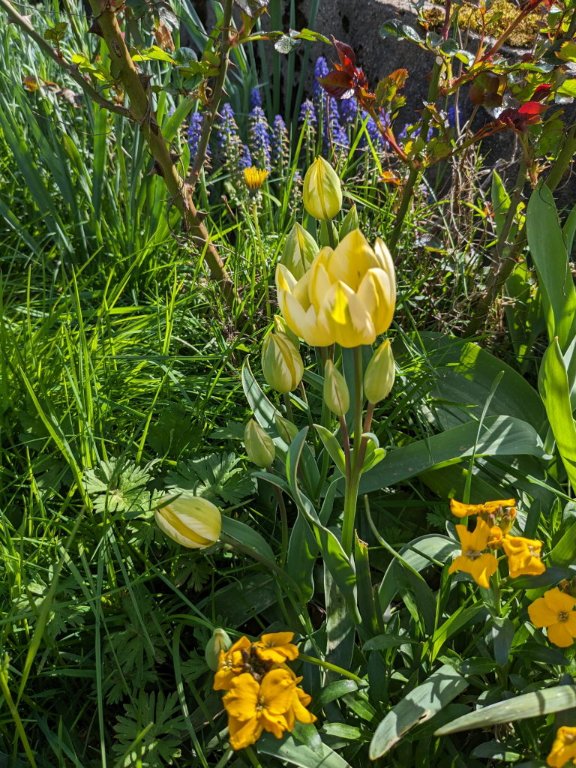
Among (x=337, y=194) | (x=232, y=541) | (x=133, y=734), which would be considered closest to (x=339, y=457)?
(x=232, y=541)

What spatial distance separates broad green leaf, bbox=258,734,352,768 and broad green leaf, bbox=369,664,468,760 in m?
0.07

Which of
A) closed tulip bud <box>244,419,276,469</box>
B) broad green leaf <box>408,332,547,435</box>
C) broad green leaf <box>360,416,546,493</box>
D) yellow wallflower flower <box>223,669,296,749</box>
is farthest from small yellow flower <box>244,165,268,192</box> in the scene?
yellow wallflower flower <box>223,669,296,749</box>

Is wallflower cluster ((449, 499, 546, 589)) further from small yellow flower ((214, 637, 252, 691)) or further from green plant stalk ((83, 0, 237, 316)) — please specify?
green plant stalk ((83, 0, 237, 316))

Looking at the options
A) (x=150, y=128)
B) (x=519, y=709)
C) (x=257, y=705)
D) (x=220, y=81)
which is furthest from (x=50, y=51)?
(x=519, y=709)

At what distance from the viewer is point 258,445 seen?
111 centimetres

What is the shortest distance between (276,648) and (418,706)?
0.70 ft

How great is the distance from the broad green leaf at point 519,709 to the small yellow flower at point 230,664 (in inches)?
9.9

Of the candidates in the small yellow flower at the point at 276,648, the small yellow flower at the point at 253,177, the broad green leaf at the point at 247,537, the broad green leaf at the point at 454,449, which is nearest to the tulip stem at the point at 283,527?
the broad green leaf at the point at 247,537

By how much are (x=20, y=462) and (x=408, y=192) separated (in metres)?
1.00

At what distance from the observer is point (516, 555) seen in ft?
3.11

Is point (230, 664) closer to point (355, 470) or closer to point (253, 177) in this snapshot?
point (355, 470)

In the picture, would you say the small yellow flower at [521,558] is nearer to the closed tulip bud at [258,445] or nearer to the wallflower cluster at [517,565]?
the wallflower cluster at [517,565]

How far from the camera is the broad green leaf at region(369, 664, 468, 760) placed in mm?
943

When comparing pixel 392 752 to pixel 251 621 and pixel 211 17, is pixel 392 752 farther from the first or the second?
pixel 211 17
